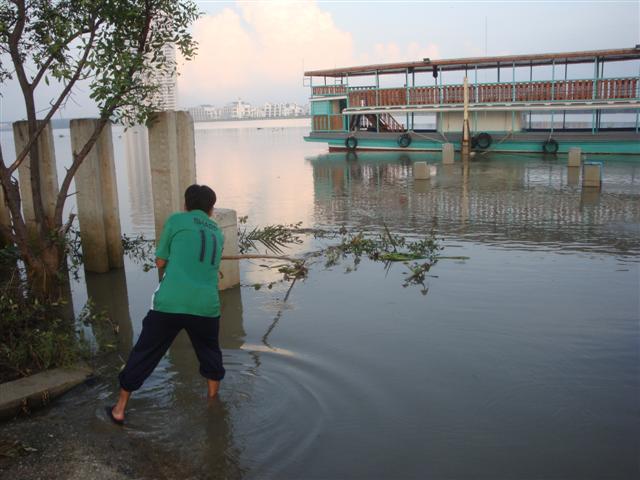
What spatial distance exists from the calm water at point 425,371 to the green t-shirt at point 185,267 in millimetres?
930

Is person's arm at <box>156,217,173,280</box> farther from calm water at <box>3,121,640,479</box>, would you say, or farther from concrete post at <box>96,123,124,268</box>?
concrete post at <box>96,123,124,268</box>

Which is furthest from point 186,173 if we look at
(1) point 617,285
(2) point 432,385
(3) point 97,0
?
(1) point 617,285

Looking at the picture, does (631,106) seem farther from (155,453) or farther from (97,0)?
(155,453)

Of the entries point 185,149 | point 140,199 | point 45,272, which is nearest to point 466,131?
point 140,199

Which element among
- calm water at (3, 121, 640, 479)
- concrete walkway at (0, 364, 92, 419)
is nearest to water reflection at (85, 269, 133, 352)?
calm water at (3, 121, 640, 479)

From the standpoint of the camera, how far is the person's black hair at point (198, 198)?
14.6ft

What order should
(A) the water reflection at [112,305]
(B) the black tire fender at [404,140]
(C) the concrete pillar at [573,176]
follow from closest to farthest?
(A) the water reflection at [112,305] < (C) the concrete pillar at [573,176] < (B) the black tire fender at [404,140]

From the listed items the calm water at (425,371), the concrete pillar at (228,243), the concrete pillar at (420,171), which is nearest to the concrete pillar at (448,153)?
the concrete pillar at (420,171)

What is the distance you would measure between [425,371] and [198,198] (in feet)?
8.52

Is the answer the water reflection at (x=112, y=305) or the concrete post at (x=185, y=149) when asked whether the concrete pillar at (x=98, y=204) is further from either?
the concrete post at (x=185, y=149)

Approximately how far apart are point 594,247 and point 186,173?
684 cm

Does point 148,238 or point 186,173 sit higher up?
point 186,173

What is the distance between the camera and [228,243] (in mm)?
8164

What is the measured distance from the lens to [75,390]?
5.13m
